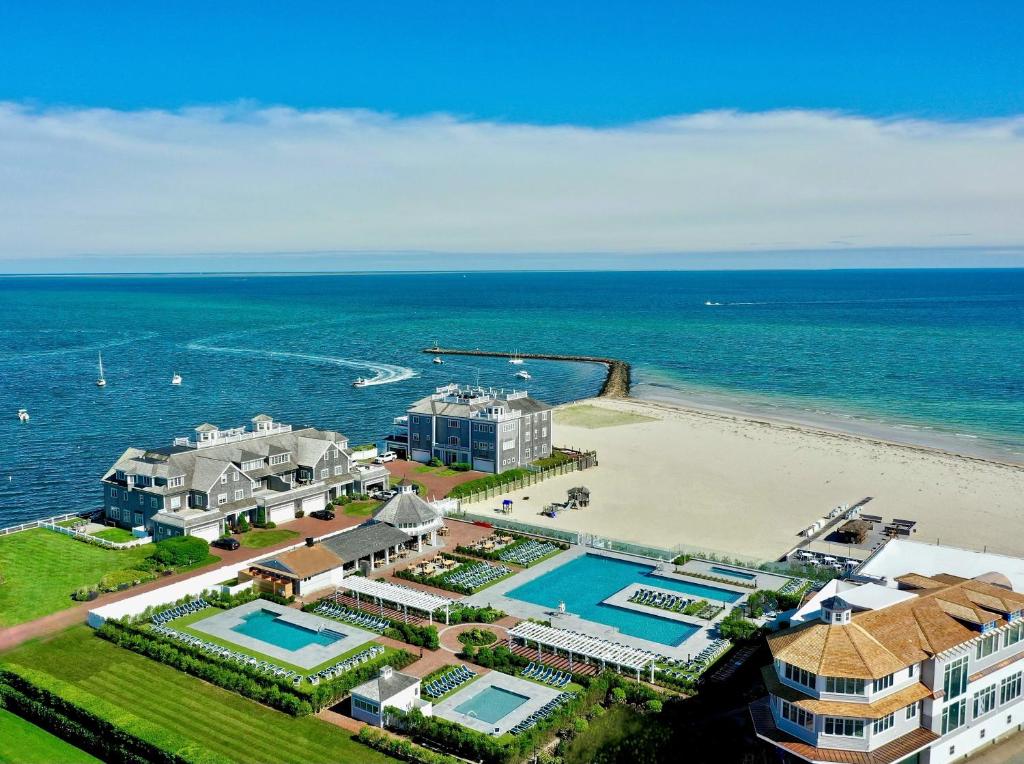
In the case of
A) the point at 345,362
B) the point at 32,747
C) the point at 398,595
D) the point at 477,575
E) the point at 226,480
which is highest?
the point at 226,480

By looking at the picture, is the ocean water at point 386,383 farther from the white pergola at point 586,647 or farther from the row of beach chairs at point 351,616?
the white pergola at point 586,647

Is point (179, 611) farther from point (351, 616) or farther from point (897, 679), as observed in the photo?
point (897, 679)

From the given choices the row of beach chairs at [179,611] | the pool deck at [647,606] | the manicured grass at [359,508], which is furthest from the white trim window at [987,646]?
the manicured grass at [359,508]

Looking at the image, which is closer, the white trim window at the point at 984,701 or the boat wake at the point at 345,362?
the white trim window at the point at 984,701

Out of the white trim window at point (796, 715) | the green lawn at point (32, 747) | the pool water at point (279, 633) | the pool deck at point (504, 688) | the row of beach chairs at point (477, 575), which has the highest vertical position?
the white trim window at point (796, 715)

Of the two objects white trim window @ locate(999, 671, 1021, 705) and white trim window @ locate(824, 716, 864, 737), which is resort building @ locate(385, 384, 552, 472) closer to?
white trim window @ locate(999, 671, 1021, 705)

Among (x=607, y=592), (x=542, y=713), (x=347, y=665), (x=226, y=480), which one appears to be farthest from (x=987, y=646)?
(x=226, y=480)
